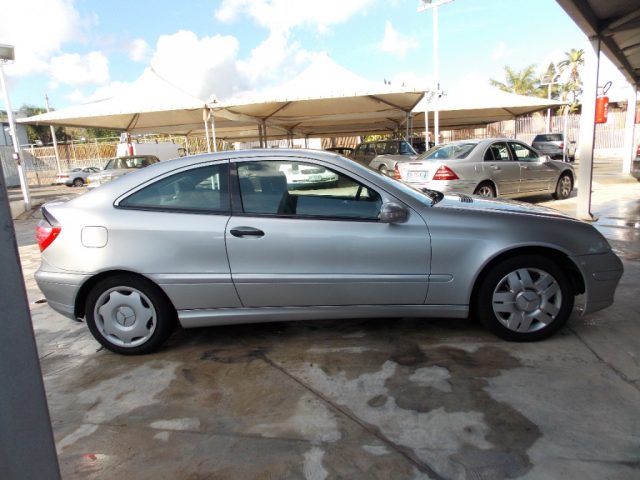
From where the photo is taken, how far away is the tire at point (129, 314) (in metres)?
3.47

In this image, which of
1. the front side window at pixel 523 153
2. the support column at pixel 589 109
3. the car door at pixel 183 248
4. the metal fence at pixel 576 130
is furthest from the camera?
the metal fence at pixel 576 130

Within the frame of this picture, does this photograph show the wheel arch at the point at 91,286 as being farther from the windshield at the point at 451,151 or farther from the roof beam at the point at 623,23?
the roof beam at the point at 623,23

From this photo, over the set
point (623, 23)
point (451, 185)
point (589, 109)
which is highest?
point (623, 23)

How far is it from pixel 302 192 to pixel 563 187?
390 inches

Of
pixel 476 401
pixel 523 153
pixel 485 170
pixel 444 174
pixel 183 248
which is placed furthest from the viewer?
pixel 523 153

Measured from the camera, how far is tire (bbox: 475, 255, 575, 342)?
3402mm

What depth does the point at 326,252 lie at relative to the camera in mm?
3346

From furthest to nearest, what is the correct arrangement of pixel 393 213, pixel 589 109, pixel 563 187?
pixel 563 187 → pixel 589 109 → pixel 393 213

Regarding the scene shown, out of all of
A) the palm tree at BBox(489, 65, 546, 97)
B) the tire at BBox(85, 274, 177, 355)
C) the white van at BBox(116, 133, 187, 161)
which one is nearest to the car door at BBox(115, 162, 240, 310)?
the tire at BBox(85, 274, 177, 355)

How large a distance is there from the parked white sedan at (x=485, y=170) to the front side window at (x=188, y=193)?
243 inches

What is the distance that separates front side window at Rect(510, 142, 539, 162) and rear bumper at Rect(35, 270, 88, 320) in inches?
361

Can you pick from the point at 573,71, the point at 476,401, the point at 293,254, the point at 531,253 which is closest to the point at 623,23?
the point at 531,253

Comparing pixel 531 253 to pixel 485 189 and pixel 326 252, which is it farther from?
pixel 485 189

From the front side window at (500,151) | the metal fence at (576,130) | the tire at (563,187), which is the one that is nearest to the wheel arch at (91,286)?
the front side window at (500,151)
